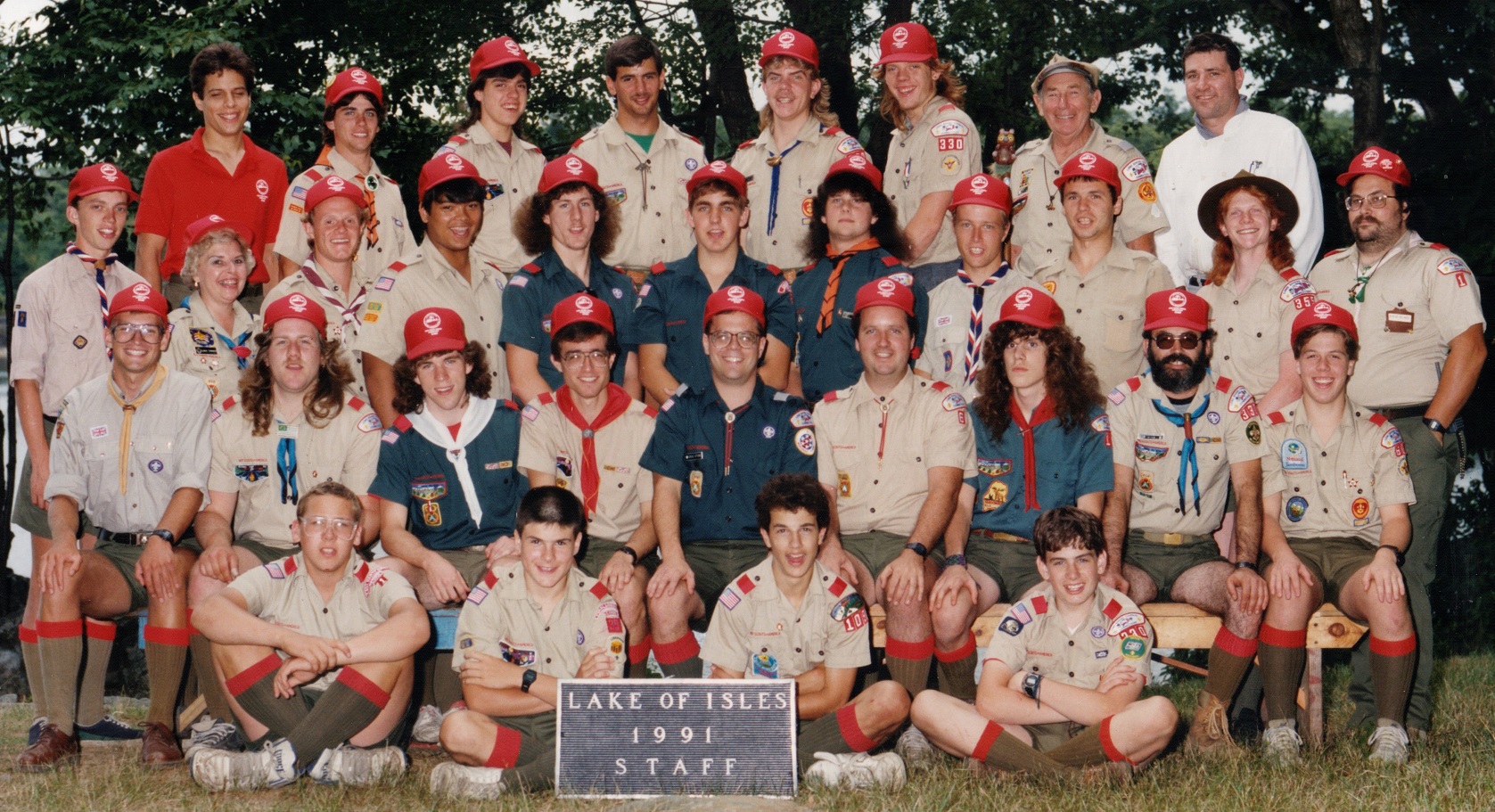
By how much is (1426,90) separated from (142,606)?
15.5 meters

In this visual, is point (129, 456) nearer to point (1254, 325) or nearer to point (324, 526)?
point (324, 526)

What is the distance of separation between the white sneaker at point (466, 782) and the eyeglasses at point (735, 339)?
2.31m

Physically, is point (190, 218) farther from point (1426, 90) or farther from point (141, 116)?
point (1426, 90)

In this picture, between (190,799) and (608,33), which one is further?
(608,33)

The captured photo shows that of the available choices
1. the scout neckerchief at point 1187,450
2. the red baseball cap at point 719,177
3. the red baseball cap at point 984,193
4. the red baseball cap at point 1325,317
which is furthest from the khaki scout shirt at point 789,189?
the red baseball cap at point 1325,317

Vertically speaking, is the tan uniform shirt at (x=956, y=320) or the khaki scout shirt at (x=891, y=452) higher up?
the tan uniform shirt at (x=956, y=320)

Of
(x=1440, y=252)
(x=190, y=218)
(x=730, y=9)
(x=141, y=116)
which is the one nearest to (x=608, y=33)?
(x=730, y=9)

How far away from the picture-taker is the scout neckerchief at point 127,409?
7598 mm

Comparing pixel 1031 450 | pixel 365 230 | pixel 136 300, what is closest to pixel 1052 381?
pixel 1031 450

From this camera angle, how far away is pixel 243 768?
653 cm

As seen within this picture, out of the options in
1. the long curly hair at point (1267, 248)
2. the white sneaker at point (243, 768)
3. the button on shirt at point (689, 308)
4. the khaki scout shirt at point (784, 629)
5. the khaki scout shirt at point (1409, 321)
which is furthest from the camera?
the button on shirt at point (689, 308)

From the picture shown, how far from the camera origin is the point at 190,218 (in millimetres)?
8875

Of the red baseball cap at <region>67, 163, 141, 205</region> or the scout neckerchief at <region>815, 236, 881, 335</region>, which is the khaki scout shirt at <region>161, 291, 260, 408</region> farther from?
the scout neckerchief at <region>815, 236, 881, 335</region>

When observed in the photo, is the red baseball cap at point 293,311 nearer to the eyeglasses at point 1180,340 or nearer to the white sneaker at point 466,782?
the white sneaker at point 466,782
